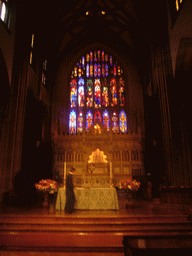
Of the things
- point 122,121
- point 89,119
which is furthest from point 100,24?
point 122,121

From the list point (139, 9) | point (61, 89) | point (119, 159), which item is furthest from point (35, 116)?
point (139, 9)

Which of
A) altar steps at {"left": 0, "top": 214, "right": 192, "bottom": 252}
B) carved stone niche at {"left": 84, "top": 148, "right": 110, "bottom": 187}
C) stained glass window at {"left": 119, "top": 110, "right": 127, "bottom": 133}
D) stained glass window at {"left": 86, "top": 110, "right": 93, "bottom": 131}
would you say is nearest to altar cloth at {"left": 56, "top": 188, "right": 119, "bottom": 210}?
altar steps at {"left": 0, "top": 214, "right": 192, "bottom": 252}

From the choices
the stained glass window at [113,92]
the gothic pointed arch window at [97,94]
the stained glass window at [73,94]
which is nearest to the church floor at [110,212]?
the gothic pointed arch window at [97,94]

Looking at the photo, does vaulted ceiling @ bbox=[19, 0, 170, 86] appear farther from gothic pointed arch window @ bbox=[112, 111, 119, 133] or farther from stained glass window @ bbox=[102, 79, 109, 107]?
gothic pointed arch window @ bbox=[112, 111, 119, 133]

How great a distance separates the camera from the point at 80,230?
4445mm

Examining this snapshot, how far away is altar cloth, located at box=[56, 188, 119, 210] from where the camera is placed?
21.3 ft

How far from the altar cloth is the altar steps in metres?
1.44

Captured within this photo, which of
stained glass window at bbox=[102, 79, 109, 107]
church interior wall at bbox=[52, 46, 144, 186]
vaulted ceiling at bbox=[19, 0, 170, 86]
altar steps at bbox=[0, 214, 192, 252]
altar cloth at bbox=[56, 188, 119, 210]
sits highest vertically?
vaulted ceiling at bbox=[19, 0, 170, 86]

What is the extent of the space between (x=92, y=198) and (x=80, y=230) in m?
2.10

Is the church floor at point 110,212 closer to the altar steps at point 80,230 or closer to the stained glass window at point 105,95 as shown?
the altar steps at point 80,230

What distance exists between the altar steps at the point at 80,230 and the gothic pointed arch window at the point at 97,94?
11.2 m

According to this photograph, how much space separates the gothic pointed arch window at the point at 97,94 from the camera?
16.6 m

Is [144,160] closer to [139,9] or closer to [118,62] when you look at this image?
[118,62]

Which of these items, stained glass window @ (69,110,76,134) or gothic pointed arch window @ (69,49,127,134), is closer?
stained glass window @ (69,110,76,134)
